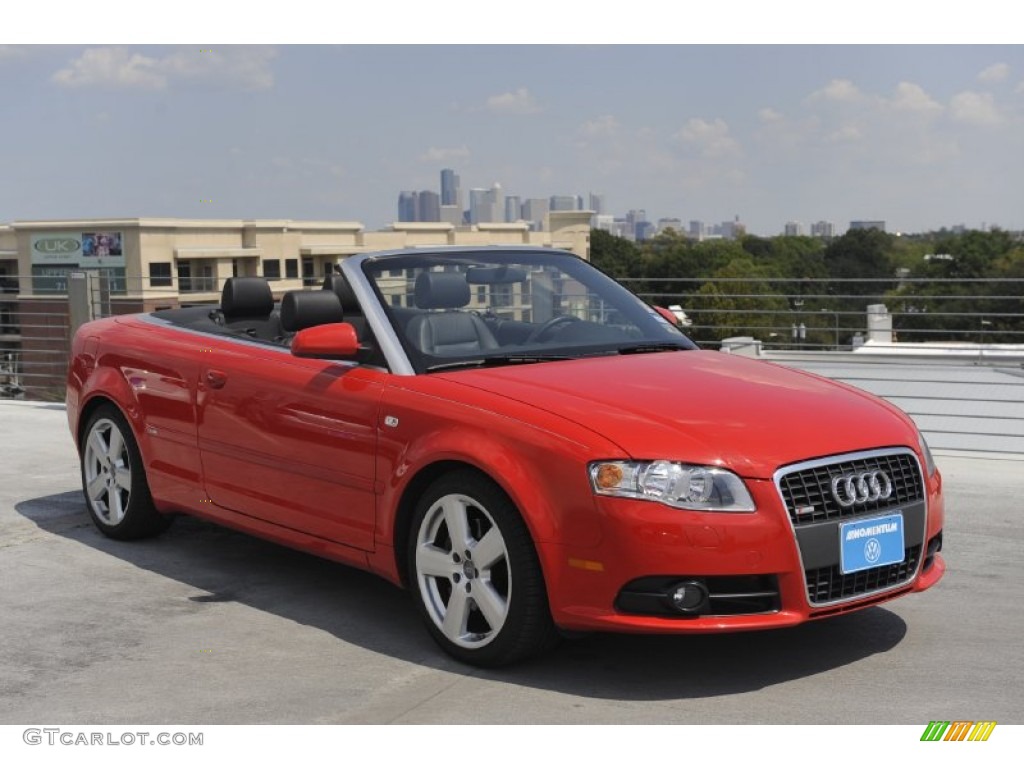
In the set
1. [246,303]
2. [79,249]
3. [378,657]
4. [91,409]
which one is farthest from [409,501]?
[79,249]

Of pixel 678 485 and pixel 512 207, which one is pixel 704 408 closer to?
pixel 678 485

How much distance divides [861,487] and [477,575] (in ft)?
4.43

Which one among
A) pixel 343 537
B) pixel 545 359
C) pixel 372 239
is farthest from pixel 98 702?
pixel 372 239

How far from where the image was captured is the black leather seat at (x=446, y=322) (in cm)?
542

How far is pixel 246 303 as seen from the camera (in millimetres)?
6848

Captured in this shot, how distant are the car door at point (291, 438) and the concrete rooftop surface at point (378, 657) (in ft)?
1.44

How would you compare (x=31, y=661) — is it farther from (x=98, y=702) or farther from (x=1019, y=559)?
(x=1019, y=559)

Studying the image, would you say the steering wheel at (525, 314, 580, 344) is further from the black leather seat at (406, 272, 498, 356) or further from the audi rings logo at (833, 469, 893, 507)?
the audi rings logo at (833, 469, 893, 507)

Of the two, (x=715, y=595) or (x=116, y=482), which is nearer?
(x=715, y=595)

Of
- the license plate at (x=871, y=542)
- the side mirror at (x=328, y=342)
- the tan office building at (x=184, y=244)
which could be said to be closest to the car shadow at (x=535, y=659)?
the license plate at (x=871, y=542)

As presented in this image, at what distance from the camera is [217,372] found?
238 inches

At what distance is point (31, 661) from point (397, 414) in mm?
1616

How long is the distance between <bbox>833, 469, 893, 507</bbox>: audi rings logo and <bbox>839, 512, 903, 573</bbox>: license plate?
72 mm

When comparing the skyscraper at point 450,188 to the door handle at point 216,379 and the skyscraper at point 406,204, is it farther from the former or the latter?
the door handle at point 216,379
